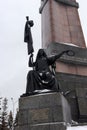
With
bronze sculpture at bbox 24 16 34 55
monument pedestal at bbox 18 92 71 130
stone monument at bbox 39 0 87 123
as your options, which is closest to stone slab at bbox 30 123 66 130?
monument pedestal at bbox 18 92 71 130

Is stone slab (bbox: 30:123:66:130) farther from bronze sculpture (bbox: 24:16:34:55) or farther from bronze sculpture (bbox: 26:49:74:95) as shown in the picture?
bronze sculpture (bbox: 24:16:34:55)

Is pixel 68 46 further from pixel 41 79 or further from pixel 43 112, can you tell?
pixel 43 112

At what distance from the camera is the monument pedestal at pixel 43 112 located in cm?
788

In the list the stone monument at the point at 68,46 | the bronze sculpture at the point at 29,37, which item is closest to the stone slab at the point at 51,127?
the stone monument at the point at 68,46

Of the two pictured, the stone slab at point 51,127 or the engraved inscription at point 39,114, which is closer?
the stone slab at point 51,127

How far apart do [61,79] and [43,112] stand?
3.80 metres

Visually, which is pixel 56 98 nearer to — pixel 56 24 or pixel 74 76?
pixel 74 76

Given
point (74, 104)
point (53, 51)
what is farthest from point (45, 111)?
point (53, 51)

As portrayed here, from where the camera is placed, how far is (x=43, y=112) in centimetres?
818

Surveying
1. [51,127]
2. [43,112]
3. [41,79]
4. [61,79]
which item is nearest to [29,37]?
[41,79]

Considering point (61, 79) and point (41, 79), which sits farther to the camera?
point (61, 79)

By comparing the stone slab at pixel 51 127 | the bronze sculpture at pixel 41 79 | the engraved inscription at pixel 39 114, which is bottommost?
the stone slab at pixel 51 127

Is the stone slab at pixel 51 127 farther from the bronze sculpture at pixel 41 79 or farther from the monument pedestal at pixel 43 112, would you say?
the bronze sculpture at pixel 41 79

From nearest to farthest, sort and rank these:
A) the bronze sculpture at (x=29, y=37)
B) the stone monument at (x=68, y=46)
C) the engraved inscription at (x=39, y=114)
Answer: the engraved inscription at (x=39, y=114), the bronze sculpture at (x=29, y=37), the stone monument at (x=68, y=46)
